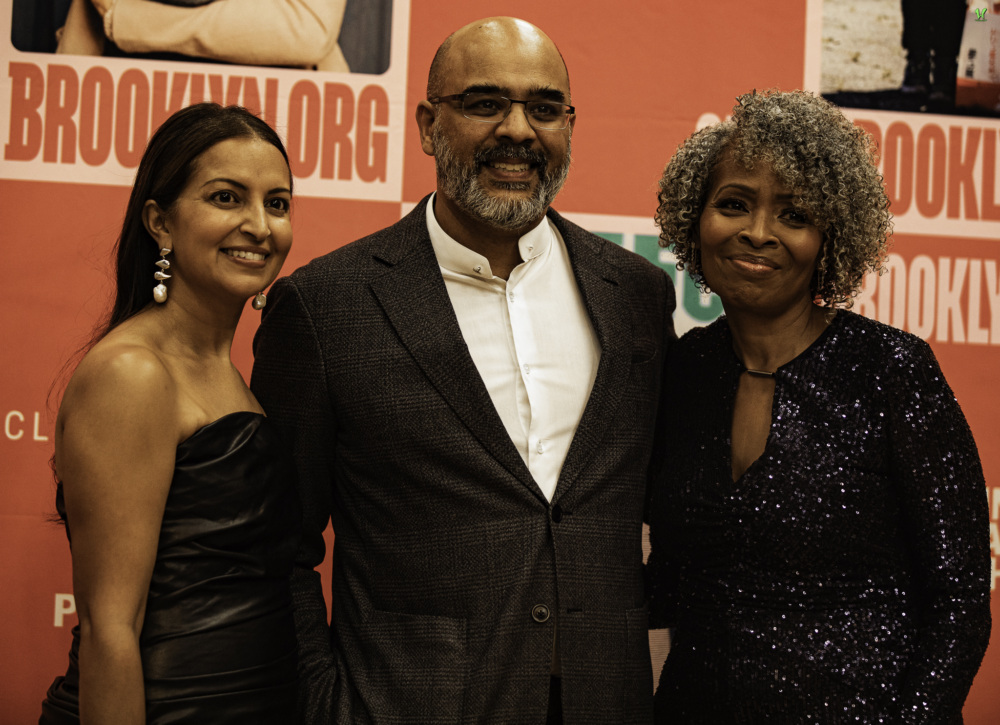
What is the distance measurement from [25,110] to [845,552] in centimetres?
241

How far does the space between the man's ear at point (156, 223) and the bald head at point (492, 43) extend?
2.19 ft

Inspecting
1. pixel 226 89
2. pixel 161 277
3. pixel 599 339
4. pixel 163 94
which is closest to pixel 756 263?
pixel 599 339

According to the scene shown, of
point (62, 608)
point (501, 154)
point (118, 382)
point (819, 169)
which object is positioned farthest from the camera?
point (62, 608)

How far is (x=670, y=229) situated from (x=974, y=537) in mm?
817

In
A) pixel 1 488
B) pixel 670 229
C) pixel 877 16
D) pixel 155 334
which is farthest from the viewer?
pixel 877 16

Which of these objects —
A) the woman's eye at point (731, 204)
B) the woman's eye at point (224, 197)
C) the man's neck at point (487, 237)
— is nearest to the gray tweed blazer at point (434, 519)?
the man's neck at point (487, 237)

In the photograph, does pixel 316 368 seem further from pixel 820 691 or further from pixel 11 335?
pixel 11 335

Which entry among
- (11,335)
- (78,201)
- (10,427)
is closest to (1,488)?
(10,427)

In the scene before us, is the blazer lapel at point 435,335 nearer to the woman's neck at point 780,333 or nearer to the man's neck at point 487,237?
the man's neck at point 487,237

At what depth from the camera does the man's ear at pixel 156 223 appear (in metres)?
1.58

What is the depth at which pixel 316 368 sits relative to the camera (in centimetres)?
174

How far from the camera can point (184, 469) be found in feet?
4.75

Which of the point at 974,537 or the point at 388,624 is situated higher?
the point at 974,537

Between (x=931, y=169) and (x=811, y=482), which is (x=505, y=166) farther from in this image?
(x=931, y=169)
